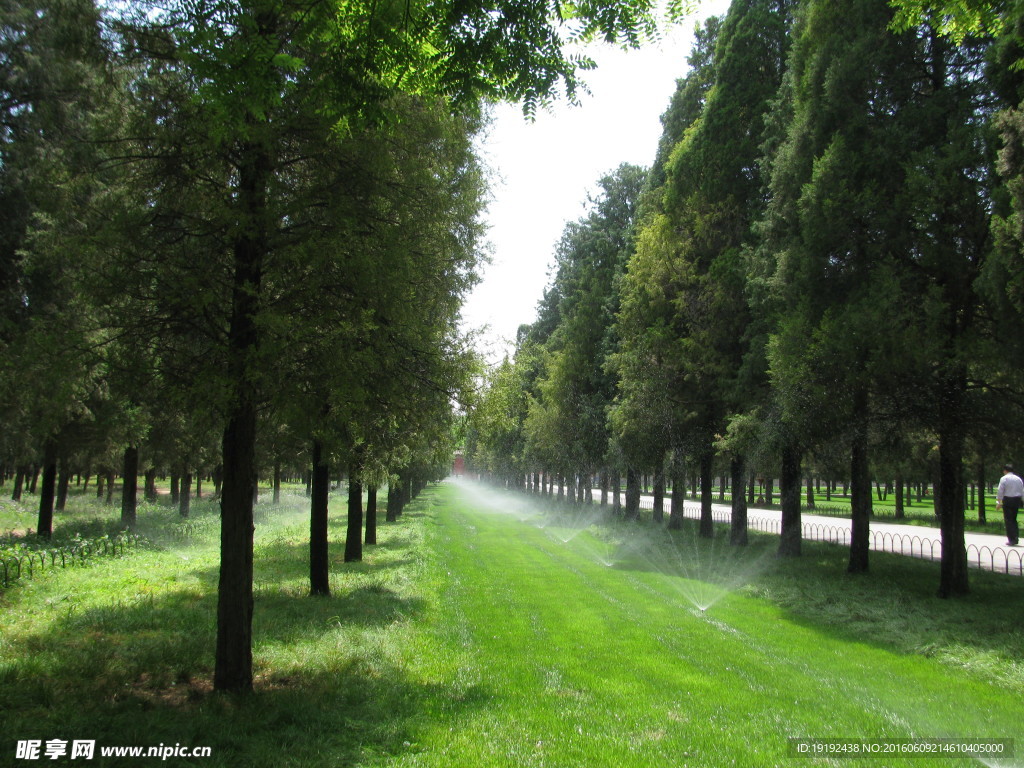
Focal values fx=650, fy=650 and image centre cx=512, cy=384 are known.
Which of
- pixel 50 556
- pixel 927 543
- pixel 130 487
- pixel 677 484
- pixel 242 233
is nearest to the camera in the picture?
pixel 242 233

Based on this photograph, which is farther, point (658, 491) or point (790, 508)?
point (658, 491)

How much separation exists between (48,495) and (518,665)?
17.6 metres

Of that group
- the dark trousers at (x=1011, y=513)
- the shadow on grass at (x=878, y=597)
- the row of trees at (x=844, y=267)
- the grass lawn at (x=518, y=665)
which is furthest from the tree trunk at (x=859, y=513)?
the dark trousers at (x=1011, y=513)

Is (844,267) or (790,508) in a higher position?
(844,267)

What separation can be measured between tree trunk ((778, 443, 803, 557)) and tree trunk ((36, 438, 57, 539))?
20.8 m

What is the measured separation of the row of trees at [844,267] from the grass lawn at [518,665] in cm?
296

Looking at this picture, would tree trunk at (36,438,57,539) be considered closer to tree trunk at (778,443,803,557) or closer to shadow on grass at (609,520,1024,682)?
shadow on grass at (609,520,1024,682)

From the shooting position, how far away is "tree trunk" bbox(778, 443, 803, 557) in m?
17.3

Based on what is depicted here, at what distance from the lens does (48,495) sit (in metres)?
19.2

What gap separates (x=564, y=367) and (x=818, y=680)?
2509cm

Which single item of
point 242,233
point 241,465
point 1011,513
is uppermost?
point 242,233

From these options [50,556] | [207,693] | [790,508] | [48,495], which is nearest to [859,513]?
[790,508]

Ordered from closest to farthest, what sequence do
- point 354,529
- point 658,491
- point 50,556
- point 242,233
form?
point 242,233 < point 50,556 < point 354,529 < point 658,491

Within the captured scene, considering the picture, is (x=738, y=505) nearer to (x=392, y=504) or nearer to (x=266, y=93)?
(x=392, y=504)
